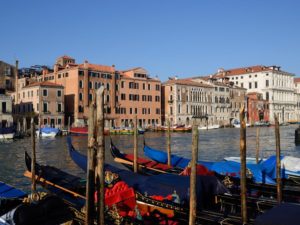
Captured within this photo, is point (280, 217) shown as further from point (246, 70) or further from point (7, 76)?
point (246, 70)

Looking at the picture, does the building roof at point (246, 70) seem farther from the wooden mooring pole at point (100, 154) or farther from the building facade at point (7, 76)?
the wooden mooring pole at point (100, 154)

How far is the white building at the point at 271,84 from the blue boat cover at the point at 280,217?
186 feet

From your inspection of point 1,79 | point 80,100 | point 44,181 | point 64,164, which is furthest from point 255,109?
point 44,181

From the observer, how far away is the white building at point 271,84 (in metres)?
61.6

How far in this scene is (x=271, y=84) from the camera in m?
61.4

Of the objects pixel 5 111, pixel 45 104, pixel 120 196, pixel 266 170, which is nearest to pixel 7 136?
pixel 5 111

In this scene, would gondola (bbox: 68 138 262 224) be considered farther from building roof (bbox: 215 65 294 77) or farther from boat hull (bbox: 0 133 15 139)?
building roof (bbox: 215 65 294 77)

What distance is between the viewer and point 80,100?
33.5 m

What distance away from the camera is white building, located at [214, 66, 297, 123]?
61.6 meters

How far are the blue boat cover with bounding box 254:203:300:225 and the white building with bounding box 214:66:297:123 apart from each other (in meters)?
56.6

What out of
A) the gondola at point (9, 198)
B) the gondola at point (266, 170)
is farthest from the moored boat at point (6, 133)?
the gondola at point (9, 198)

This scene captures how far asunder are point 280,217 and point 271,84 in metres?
60.9

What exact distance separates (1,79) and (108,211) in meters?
34.6

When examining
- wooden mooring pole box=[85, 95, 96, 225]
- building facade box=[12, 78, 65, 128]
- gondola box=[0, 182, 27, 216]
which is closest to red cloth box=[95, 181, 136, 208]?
wooden mooring pole box=[85, 95, 96, 225]
